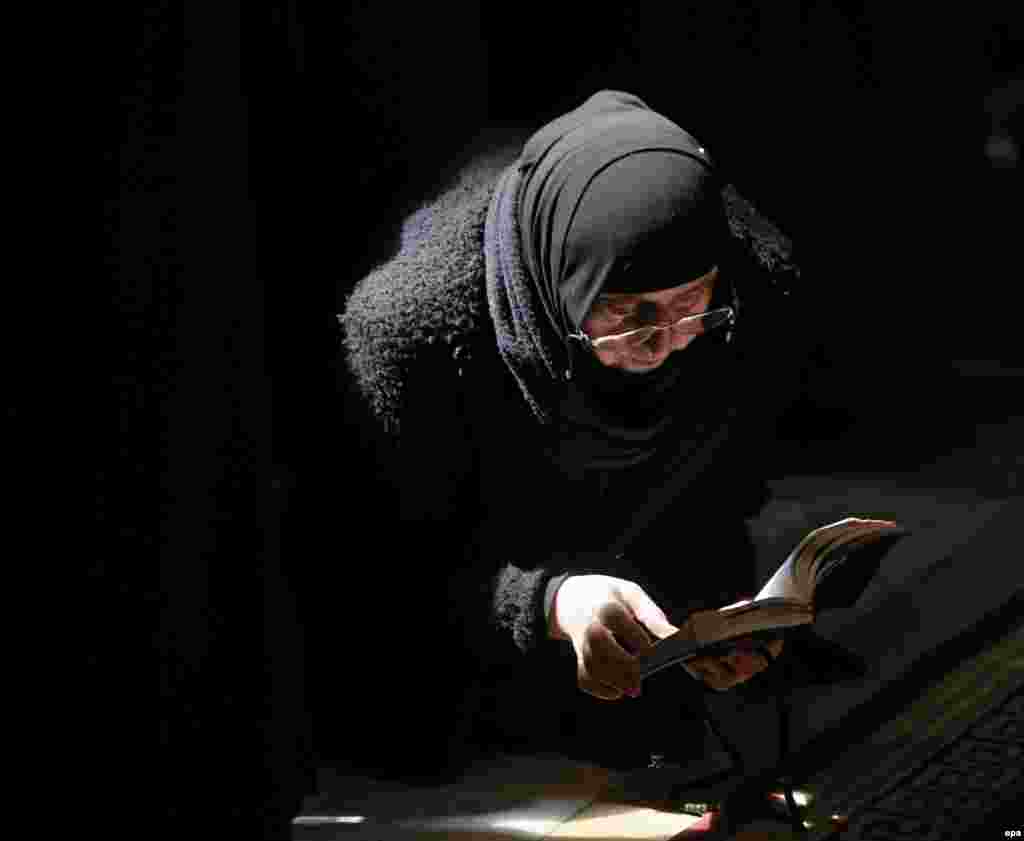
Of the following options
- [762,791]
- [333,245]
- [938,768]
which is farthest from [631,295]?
[938,768]

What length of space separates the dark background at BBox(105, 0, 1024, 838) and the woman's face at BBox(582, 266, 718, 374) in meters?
0.57

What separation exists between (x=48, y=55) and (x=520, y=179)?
3.95 ft

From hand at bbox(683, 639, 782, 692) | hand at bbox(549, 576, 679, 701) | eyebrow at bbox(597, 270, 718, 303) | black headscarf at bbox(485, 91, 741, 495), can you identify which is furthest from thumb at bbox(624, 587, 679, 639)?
eyebrow at bbox(597, 270, 718, 303)

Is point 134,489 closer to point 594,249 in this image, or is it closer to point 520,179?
point 594,249

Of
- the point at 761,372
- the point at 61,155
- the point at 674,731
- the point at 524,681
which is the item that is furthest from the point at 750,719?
the point at 61,155

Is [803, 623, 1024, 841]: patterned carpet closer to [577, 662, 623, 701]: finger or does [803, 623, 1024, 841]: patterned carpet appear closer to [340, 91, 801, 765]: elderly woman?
[340, 91, 801, 765]: elderly woman

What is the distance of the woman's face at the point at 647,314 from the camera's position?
9.70ft

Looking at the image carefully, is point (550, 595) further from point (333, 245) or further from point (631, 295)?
point (333, 245)

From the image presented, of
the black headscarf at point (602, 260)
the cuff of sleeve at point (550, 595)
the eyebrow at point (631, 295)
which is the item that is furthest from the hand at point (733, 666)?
the eyebrow at point (631, 295)

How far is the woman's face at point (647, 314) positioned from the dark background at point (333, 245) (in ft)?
1.88

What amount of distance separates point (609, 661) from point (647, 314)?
0.57 meters

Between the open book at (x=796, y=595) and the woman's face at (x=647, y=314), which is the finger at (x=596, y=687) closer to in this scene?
the open book at (x=796, y=595)

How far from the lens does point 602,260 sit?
2.89 meters

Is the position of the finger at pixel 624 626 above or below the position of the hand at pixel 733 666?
above
